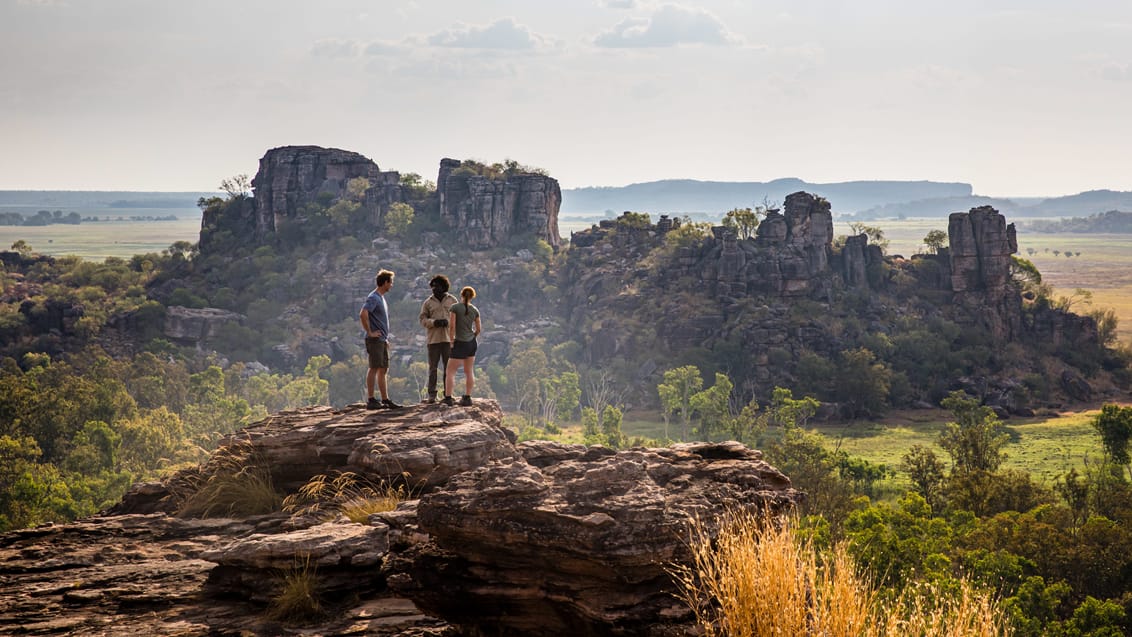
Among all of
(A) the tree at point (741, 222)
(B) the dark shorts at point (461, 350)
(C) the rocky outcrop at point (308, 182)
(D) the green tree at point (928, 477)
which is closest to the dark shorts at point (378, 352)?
(B) the dark shorts at point (461, 350)

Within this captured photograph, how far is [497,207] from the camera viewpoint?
128125 millimetres

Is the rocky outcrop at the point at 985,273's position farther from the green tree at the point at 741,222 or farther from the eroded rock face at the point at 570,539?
the eroded rock face at the point at 570,539

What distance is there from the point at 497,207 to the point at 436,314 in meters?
112

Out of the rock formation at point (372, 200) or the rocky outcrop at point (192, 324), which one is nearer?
the rocky outcrop at point (192, 324)

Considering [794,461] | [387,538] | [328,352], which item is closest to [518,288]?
[328,352]

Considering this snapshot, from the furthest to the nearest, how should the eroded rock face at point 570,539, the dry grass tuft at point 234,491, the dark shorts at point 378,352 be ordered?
the dark shorts at point 378,352 < the dry grass tuft at point 234,491 < the eroded rock face at point 570,539

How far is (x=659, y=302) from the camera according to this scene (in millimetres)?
103812

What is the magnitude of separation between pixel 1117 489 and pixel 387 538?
51.8 m

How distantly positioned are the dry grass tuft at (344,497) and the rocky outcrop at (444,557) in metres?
0.21

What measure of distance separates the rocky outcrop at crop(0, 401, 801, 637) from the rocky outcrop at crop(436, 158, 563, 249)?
376 feet

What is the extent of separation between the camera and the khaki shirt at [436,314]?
17.2 meters

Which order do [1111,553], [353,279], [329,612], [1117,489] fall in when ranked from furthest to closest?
[353,279] → [1117,489] → [1111,553] → [329,612]

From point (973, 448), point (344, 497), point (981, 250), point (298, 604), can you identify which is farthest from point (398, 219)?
point (298, 604)

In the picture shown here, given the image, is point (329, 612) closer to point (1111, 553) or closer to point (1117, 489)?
point (1111, 553)
